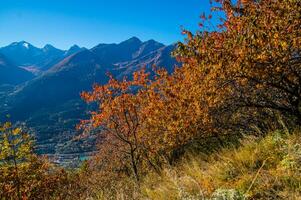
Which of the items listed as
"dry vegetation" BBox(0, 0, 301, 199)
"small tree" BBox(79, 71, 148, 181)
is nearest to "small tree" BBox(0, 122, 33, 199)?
"dry vegetation" BBox(0, 0, 301, 199)

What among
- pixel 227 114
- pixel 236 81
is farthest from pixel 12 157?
pixel 236 81

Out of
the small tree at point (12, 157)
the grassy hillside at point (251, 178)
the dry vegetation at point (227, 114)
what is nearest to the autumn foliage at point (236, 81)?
the dry vegetation at point (227, 114)

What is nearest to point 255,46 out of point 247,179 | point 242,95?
point 242,95

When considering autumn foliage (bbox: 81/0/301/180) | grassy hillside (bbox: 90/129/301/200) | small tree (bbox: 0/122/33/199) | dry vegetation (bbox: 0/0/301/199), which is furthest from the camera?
small tree (bbox: 0/122/33/199)

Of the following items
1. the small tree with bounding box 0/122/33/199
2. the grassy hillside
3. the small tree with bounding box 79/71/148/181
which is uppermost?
the small tree with bounding box 79/71/148/181

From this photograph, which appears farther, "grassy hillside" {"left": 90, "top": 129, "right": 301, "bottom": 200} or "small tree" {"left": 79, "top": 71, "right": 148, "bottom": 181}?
"small tree" {"left": 79, "top": 71, "right": 148, "bottom": 181}

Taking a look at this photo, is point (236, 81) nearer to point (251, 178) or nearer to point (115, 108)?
point (251, 178)

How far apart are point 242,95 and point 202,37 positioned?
110 inches

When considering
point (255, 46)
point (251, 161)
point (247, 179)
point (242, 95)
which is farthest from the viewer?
point (242, 95)

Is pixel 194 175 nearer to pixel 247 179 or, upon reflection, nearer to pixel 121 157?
pixel 247 179

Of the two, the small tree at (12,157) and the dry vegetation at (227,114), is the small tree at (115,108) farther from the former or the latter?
the small tree at (12,157)

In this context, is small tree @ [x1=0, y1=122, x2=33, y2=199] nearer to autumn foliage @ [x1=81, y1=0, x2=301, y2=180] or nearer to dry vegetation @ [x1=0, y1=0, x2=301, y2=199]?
dry vegetation @ [x1=0, y1=0, x2=301, y2=199]

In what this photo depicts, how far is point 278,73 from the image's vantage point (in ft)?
34.3

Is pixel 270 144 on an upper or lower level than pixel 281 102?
lower
